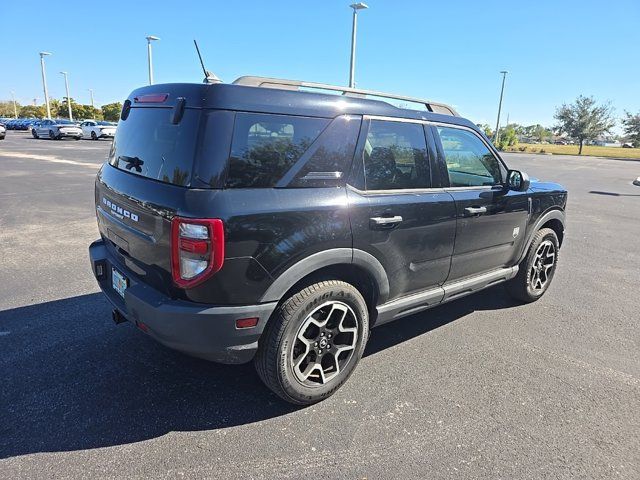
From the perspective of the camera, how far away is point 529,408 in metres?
2.86

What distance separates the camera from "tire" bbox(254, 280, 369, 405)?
2.61 metres

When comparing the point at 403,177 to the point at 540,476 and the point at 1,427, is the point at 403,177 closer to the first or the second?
the point at 540,476

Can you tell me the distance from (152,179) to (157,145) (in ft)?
0.71

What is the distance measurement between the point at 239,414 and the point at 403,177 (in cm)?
191

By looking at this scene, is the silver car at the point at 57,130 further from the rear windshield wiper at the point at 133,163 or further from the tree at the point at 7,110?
the tree at the point at 7,110

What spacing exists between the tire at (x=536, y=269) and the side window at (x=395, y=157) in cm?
179

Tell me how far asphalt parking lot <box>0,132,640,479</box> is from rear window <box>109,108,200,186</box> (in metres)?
1.41

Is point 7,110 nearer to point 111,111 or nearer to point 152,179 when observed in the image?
point 111,111

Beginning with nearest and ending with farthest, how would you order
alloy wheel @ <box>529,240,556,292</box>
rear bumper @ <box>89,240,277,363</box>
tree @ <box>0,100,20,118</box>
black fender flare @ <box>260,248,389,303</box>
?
rear bumper @ <box>89,240,277,363</box> < black fender flare @ <box>260,248,389,303</box> < alloy wheel @ <box>529,240,556,292</box> < tree @ <box>0,100,20,118</box>

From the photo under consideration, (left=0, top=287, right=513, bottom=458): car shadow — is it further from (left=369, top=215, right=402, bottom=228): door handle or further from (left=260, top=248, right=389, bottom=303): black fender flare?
(left=369, top=215, right=402, bottom=228): door handle

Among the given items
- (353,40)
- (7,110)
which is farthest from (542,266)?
(7,110)

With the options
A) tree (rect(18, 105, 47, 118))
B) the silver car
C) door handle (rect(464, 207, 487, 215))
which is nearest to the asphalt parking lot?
door handle (rect(464, 207, 487, 215))

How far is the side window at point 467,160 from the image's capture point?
3.52 m

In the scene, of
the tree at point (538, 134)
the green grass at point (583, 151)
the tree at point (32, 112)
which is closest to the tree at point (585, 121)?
the green grass at point (583, 151)
